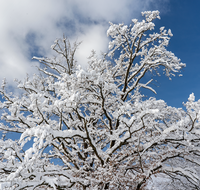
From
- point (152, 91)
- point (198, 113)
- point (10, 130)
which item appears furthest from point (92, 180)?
point (152, 91)

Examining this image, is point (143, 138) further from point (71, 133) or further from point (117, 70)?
point (117, 70)

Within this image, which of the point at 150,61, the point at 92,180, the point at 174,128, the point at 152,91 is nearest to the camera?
the point at 174,128

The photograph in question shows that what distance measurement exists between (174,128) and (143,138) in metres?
1.37

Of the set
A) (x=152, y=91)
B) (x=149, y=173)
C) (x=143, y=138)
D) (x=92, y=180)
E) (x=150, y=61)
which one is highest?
(x=150, y=61)

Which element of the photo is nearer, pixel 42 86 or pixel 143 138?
pixel 143 138

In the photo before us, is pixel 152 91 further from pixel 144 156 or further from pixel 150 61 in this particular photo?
pixel 144 156

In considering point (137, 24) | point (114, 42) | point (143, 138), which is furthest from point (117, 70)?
point (143, 138)

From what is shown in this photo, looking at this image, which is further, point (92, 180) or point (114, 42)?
point (114, 42)

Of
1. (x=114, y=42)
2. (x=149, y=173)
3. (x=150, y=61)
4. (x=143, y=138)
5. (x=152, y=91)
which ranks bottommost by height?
(x=149, y=173)

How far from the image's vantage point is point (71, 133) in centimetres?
446

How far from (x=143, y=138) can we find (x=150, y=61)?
3.91 metres

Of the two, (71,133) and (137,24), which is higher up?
(137,24)

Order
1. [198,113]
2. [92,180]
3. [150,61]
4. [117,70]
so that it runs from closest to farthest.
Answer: [198,113], [92,180], [150,61], [117,70]

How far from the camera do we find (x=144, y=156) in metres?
5.40
